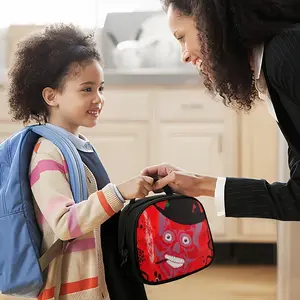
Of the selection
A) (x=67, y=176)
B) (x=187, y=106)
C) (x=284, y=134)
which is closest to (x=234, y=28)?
(x=284, y=134)

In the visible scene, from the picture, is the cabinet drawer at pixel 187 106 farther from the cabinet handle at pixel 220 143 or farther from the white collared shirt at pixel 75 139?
the white collared shirt at pixel 75 139

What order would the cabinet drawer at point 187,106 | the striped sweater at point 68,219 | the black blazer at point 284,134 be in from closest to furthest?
1. the black blazer at point 284,134
2. the striped sweater at point 68,219
3. the cabinet drawer at point 187,106

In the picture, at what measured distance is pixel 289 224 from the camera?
1884 millimetres

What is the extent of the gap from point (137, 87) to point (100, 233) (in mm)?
1653

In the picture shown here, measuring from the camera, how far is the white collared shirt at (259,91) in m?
1.32

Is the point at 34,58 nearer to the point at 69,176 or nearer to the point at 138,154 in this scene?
the point at 69,176

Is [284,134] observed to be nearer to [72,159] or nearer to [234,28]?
[234,28]

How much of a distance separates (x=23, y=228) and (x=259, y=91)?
591 mm

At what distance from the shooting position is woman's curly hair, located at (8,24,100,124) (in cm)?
161

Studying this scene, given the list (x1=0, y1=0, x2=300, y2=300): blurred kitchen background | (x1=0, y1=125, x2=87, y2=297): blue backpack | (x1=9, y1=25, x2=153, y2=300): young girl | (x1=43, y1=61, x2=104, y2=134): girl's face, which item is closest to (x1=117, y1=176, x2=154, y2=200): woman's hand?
(x1=9, y1=25, x2=153, y2=300): young girl

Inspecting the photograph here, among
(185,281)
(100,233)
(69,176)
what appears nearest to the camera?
(69,176)

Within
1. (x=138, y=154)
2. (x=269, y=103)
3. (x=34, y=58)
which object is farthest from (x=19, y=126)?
(x=269, y=103)

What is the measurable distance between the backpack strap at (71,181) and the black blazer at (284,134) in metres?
0.33

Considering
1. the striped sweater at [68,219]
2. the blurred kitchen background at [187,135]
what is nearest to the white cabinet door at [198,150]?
the blurred kitchen background at [187,135]
